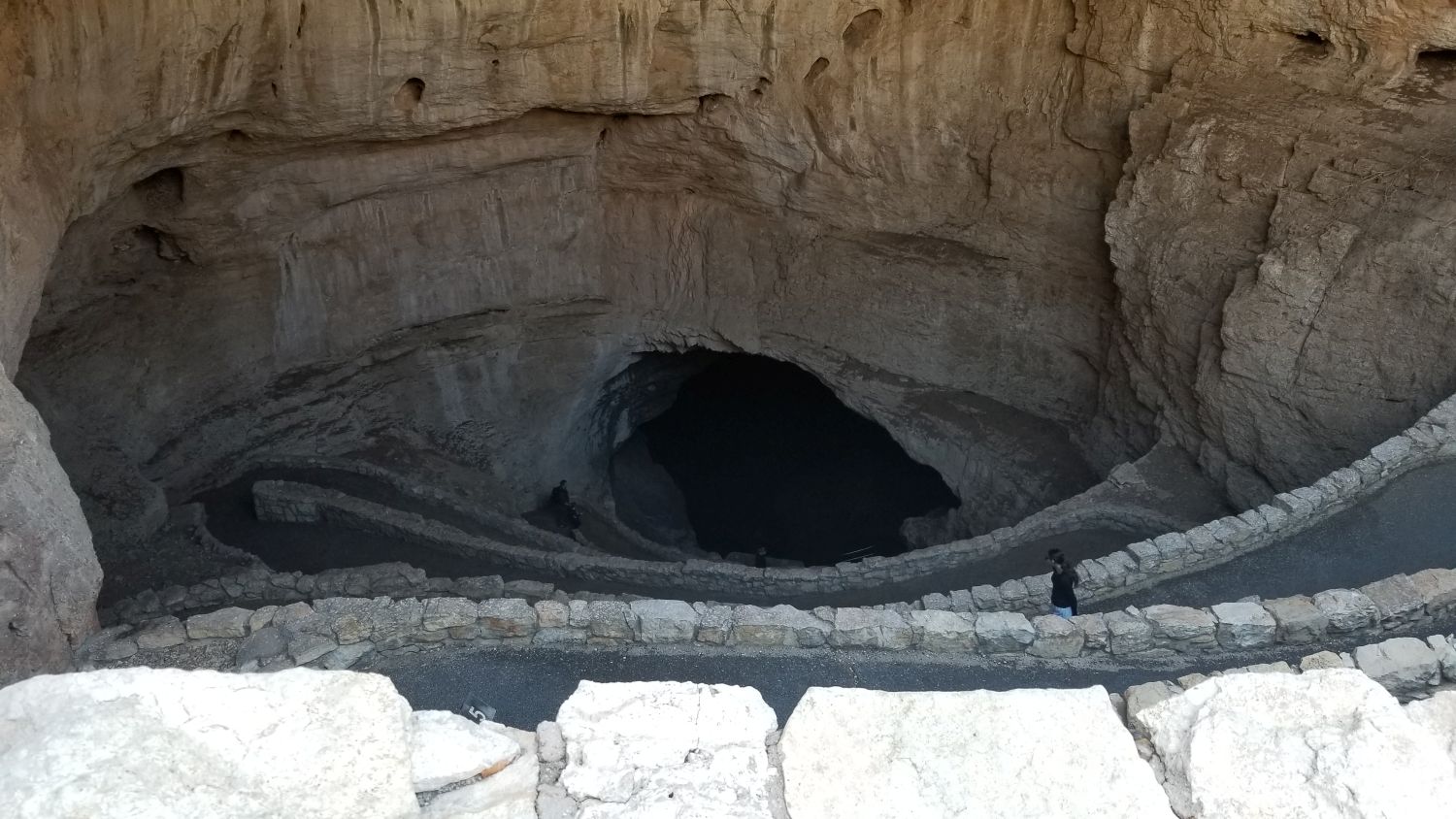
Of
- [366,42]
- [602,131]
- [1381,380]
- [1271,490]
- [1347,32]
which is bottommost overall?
[1271,490]

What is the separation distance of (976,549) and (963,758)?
744 cm

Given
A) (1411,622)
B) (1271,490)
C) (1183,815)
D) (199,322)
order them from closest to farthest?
(1183,815), (1411,622), (1271,490), (199,322)

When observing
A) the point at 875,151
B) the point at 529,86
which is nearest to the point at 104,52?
the point at 529,86

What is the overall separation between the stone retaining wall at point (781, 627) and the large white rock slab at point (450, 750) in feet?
9.68

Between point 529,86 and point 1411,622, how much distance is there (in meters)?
9.88

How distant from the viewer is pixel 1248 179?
35.2 ft

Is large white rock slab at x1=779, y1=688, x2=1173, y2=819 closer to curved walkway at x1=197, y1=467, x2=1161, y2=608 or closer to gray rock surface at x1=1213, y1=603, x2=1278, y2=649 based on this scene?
gray rock surface at x1=1213, y1=603, x2=1278, y2=649

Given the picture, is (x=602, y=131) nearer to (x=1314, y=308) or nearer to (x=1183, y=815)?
(x=1314, y=308)

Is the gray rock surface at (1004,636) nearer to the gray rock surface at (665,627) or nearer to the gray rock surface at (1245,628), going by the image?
the gray rock surface at (1245,628)

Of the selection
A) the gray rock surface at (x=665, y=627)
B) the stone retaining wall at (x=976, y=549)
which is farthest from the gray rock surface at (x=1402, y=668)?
the gray rock surface at (x=665, y=627)

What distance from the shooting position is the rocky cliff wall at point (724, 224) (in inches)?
383

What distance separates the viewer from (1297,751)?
11.9ft

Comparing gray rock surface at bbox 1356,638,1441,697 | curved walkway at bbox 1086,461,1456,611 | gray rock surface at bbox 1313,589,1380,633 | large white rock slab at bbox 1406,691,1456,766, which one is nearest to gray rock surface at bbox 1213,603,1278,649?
gray rock surface at bbox 1313,589,1380,633

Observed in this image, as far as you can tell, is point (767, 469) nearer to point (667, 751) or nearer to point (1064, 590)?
point (1064, 590)
